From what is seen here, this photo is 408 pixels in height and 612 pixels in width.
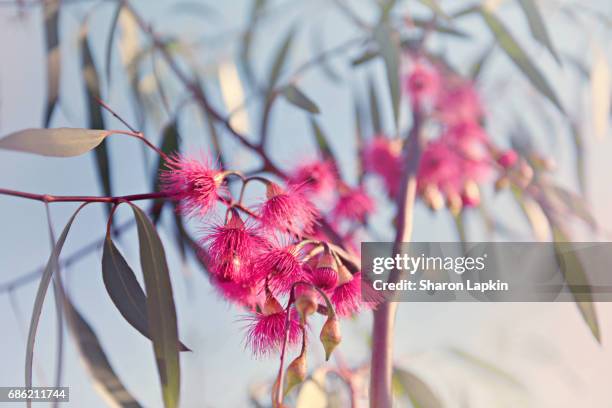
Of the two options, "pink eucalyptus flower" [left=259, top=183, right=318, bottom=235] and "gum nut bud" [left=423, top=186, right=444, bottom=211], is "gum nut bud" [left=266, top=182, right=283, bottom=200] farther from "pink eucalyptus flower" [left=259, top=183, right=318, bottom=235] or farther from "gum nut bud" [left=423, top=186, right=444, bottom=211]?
"gum nut bud" [left=423, top=186, right=444, bottom=211]

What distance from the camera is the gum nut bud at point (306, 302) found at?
13.1 inches

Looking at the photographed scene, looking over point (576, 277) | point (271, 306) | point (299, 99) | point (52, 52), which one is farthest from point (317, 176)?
point (52, 52)

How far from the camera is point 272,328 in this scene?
0.38m

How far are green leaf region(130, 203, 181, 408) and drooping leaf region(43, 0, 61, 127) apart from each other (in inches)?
10.4

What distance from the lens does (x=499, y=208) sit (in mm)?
853

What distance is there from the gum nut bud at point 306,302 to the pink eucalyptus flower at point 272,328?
0.14 feet

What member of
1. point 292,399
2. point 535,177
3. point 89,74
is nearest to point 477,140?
point 535,177

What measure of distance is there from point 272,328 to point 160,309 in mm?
82

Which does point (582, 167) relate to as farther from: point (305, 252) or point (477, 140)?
point (305, 252)

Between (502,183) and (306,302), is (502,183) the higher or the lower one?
the higher one

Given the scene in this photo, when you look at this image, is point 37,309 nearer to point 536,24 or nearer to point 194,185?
point 194,185

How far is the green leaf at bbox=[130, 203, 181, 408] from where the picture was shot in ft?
1.22

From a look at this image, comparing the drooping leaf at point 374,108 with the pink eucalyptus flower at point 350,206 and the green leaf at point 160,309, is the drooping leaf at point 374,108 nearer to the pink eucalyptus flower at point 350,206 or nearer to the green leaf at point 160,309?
the pink eucalyptus flower at point 350,206

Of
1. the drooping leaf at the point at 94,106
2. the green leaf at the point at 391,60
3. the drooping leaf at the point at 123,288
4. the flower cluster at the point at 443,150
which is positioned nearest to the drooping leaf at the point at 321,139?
the flower cluster at the point at 443,150
